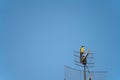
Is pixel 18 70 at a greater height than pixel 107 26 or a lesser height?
lesser

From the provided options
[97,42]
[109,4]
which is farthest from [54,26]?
[109,4]

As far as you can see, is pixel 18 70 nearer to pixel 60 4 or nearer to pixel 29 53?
pixel 29 53

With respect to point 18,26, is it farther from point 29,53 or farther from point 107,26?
point 107,26

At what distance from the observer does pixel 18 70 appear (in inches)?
129

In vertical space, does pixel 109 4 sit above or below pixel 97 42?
above

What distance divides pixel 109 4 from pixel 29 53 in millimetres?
1508

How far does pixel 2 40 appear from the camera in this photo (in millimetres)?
3285

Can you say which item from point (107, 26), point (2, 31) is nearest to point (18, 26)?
point (2, 31)

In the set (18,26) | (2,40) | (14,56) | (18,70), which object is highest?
(18,26)

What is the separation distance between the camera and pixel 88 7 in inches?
133

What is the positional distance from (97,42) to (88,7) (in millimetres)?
582

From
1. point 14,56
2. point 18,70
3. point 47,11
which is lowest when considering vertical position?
point 18,70

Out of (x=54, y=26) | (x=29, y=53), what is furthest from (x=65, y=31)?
(x=29, y=53)

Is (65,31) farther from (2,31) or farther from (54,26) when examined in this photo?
(2,31)
